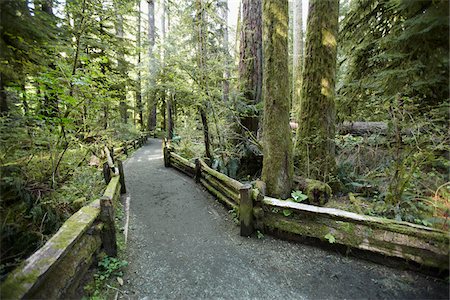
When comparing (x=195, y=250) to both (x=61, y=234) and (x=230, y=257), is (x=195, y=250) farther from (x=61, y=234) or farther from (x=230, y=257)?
(x=61, y=234)

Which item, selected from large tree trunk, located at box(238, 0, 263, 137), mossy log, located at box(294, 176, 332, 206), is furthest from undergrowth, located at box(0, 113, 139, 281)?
large tree trunk, located at box(238, 0, 263, 137)

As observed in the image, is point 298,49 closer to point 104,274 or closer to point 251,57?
point 251,57

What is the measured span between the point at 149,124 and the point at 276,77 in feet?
66.4

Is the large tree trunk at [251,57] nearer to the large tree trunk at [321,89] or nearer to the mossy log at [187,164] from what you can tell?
the large tree trunk at [321,89]

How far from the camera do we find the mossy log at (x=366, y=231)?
2.81 meters

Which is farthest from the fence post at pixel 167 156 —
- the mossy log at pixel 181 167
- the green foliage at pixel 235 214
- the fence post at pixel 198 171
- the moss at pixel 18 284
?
the moss at pixel 18 284

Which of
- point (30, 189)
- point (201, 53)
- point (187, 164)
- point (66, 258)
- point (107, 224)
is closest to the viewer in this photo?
point (66, 258)

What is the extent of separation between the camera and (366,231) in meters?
3.23

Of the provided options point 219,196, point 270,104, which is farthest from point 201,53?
point 219,196

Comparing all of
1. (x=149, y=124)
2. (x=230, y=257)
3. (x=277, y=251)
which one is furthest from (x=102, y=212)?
(x=149, y=124)

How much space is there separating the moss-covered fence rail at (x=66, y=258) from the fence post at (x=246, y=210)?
213 centimetres

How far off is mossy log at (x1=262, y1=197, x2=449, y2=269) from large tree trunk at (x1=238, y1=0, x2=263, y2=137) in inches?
147

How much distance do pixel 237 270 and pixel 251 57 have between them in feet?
20.4

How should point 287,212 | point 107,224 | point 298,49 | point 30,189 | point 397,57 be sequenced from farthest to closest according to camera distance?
1. point 298,49
2. point 397,57
3. point 287,212
4. point 30,189
5. point 107,224
